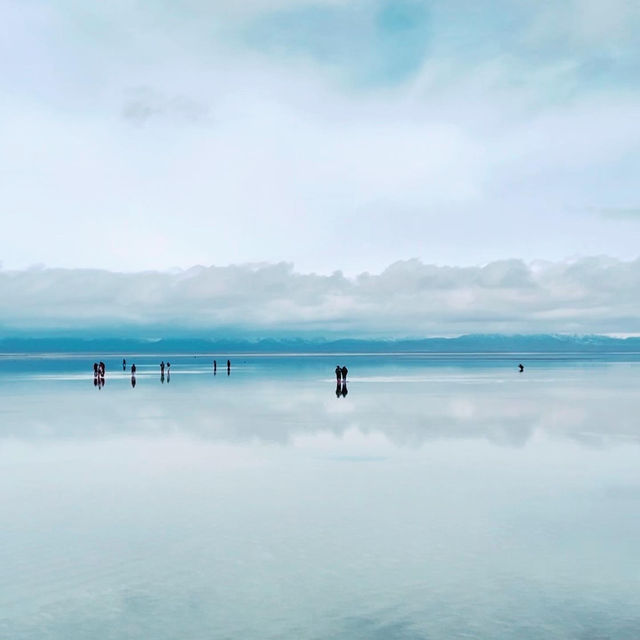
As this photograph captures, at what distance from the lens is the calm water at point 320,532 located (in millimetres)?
10016

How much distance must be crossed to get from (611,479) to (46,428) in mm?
21591

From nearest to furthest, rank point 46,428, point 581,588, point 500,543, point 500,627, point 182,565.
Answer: point 500,627, point 581,588, point 182,565, point 500,543, point 46,428

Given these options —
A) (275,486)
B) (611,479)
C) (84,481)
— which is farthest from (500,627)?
(84,481)

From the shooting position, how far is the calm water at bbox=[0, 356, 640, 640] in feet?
32.9

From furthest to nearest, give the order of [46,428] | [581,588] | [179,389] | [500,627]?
[179,389]
[46,428]
[581,588]
[500,627]

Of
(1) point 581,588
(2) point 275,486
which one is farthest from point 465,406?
(1) point 581,588

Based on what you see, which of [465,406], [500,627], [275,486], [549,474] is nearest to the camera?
[500,627]

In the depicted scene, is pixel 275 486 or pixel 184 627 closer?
pixel 184 627

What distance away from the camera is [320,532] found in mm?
14344

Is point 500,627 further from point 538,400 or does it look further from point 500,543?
point 538,400

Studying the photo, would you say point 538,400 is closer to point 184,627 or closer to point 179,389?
point 179,389

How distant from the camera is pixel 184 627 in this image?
9672 millimetres

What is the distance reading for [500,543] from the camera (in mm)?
13555

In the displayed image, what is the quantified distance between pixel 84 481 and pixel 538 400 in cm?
3181
